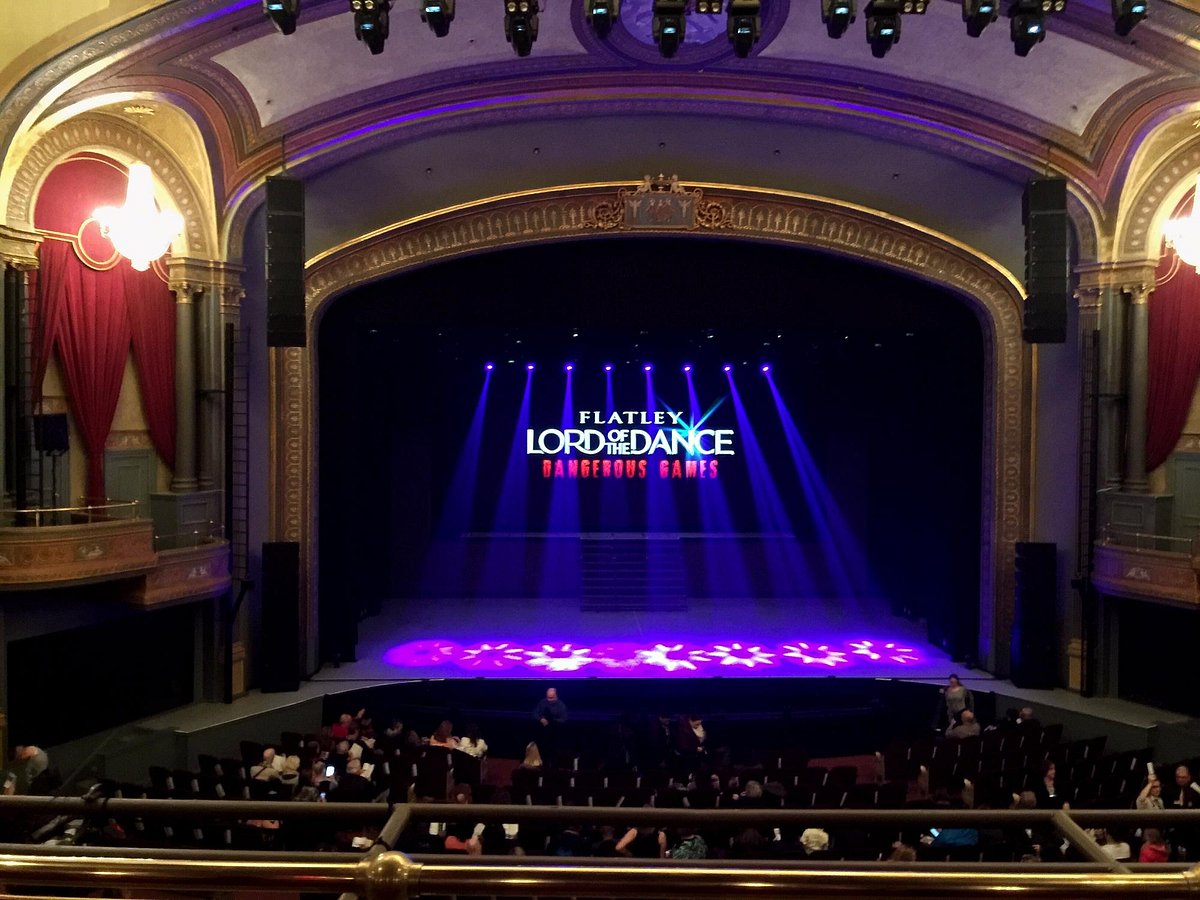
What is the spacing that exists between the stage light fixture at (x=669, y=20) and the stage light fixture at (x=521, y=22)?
0.92 metres

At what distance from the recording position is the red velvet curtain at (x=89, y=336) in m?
11.1

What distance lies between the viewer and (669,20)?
304 inches

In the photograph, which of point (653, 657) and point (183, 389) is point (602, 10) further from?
point (653, 657)

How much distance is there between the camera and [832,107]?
43.8 feet

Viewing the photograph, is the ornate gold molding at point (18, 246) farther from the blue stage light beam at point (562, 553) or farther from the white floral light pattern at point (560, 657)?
the blue stage light beam at point (562, 553)

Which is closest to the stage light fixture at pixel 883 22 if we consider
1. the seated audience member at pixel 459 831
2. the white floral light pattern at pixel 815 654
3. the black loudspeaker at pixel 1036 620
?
the seated audience member at pixel 459 831

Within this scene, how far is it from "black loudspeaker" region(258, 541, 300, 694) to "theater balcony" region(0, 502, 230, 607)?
2.37 ft

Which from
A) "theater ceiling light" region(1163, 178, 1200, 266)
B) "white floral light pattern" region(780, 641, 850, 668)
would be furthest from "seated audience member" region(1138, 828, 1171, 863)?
"white floral light pattern" region(780, 641, 850, 668)

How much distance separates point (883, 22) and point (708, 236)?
672 cm

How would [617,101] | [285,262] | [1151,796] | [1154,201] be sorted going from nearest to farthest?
1. [1151,796]
2. [285,262]
3. [1154,201]
4. [617,101]

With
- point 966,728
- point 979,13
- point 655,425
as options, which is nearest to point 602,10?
point 979,13

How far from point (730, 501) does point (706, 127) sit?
7525mm

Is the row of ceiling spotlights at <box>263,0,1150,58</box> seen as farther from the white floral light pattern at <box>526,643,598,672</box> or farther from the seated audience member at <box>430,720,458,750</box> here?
the white floral light pattern at <box>526,643,598,672</box>

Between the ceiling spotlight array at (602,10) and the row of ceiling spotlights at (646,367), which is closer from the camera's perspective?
the ceiling spotlight array at (602,10)
